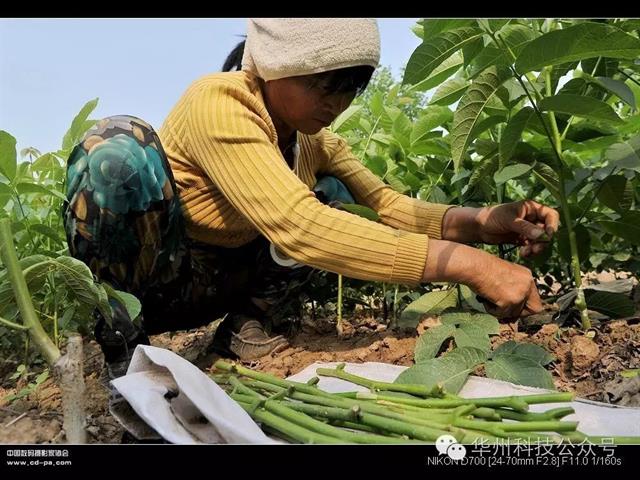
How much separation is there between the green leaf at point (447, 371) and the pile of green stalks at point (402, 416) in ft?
0.15

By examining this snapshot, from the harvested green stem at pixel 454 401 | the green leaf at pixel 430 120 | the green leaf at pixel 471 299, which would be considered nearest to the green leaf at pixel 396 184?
the green leaf at pixel 430 120

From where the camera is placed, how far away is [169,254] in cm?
123

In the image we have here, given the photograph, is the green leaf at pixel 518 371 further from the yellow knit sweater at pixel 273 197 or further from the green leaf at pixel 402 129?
the green leaf at pixel 402 129

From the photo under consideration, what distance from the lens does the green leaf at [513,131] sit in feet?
3.61

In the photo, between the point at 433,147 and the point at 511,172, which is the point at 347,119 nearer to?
the point at 433,147

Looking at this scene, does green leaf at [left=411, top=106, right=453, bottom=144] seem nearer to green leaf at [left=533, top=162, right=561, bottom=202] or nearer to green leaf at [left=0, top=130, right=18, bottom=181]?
green leaf at [left=533, top=162, right=561, bottom=202]

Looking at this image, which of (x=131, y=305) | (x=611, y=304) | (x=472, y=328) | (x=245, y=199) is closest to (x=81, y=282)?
(x=131, y=305)

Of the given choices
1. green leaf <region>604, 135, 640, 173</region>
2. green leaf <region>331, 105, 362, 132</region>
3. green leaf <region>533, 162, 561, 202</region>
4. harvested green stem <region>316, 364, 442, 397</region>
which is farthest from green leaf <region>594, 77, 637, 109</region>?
green leaf <region>331, 105, 362, 132</region>

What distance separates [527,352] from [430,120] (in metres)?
0.67

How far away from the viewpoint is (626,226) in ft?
4.18

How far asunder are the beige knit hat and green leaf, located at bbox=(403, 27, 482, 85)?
0.22 feet

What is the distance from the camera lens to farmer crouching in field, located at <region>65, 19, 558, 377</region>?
1053 millimetres
